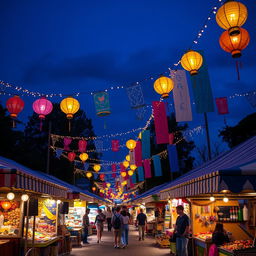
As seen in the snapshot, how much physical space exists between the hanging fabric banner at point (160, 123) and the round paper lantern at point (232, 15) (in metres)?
6.12

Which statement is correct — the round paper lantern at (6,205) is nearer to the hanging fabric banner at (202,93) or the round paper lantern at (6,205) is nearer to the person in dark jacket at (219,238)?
the person in dark jacket at (219,238)

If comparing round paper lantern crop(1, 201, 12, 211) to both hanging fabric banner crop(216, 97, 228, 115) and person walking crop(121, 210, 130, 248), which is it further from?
hanging fabric banner crop(216, 97, 228, 115)

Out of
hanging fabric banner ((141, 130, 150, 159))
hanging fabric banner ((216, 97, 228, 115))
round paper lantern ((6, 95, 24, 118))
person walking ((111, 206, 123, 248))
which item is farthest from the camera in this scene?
hanging fabric banner ((141, 130, 150, 159))

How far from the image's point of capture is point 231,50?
7.13 metres

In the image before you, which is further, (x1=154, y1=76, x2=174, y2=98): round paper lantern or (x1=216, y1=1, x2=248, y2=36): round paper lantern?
(x1=154, y1=76, x2=174, y2=98): round paper lantern

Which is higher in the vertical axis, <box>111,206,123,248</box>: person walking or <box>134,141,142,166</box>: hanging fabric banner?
<box>134,141,142,166</box>: hanging fabric banner

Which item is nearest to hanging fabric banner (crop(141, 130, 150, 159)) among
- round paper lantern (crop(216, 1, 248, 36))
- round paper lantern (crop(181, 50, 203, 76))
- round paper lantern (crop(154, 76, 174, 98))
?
round paper lantern (crop(154, 76, 174, 98))

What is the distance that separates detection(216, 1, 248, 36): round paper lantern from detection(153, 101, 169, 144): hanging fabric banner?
6117mm

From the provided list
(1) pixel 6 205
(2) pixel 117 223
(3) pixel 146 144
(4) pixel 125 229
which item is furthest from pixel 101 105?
(4) pixel 125 229

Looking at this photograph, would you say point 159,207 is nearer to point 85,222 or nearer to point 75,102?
point 85,222

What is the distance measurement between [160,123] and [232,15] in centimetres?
643

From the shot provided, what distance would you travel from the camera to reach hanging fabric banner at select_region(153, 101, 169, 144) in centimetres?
1231

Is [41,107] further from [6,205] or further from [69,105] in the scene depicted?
[6,205]

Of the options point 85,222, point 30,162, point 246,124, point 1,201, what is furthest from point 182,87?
point 30,162
